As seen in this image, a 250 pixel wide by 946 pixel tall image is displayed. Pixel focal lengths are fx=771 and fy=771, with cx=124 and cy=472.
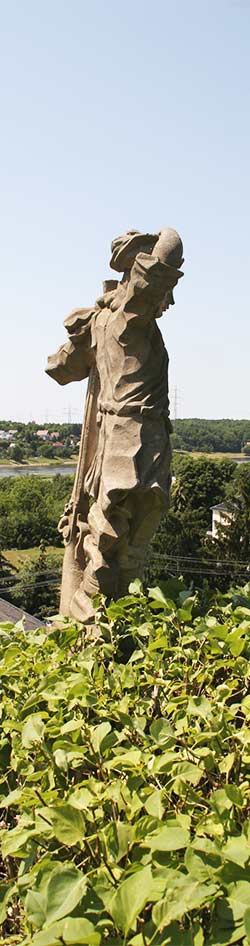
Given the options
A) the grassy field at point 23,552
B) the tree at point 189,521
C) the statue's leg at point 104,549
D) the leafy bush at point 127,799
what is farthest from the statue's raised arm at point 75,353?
the grassy field at point 23,552

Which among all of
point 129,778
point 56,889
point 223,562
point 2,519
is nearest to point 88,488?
point 129,778

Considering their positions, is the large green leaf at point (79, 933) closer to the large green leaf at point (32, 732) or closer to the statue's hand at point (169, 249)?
the large green leaf at point (32, 732)

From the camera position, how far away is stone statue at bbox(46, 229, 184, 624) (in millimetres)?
4492

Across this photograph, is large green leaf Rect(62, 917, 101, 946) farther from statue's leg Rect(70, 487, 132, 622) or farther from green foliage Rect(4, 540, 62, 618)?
green foliage Rect(4, 540, 62, 618)

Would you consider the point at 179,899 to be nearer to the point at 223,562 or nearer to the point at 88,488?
the point at 88,488

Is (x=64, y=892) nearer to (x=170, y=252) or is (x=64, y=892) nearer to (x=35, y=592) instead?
(x=170, y=252)

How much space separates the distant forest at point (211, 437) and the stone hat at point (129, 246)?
330ft

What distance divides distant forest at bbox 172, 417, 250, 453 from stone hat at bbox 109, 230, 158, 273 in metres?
100

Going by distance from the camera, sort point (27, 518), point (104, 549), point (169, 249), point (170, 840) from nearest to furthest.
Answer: point (170, 840), point (169, 249), point (104, 549), point (27, 518)

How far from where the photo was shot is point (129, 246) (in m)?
4.59

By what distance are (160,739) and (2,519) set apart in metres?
47.0

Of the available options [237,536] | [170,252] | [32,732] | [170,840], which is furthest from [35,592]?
[170,840]

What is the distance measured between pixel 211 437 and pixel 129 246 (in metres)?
116

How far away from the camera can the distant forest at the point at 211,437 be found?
11419 cm
